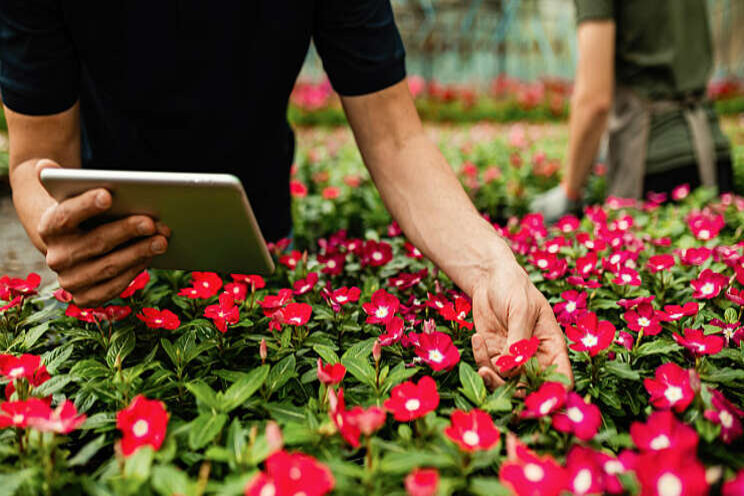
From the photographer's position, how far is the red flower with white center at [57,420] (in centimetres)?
76

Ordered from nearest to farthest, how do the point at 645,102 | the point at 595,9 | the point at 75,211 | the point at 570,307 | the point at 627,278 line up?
the point at 75,211, the point at 570,307, the point at 627,278, the point at 595,9, the point at 645,102

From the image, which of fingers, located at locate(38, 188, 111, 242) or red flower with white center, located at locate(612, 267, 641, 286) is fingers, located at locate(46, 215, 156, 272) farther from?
red flower with white center, located at locate(612, 267, 641, 286)

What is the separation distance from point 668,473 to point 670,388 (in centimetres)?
27

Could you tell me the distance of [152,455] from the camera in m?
0.75

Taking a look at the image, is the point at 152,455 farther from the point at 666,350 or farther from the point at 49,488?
the point at 666,350

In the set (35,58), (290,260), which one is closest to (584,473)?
(290,260)

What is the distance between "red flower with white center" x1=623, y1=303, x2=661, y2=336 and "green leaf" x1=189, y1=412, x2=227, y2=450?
76 cm

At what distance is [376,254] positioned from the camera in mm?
1553

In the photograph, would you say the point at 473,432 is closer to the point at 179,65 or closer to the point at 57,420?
the point at 57,420

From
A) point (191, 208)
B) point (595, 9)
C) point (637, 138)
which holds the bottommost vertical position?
point (637, 138)

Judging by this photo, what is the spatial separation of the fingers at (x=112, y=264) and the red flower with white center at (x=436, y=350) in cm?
51

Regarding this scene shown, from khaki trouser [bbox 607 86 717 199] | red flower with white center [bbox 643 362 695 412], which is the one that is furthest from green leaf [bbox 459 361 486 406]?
khaki trouser [bbox 607 86 717 199]

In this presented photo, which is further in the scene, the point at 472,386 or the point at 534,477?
the point at 472,386

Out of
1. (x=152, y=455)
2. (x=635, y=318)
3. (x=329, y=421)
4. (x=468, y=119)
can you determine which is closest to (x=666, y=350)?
(x=635, y=318)
